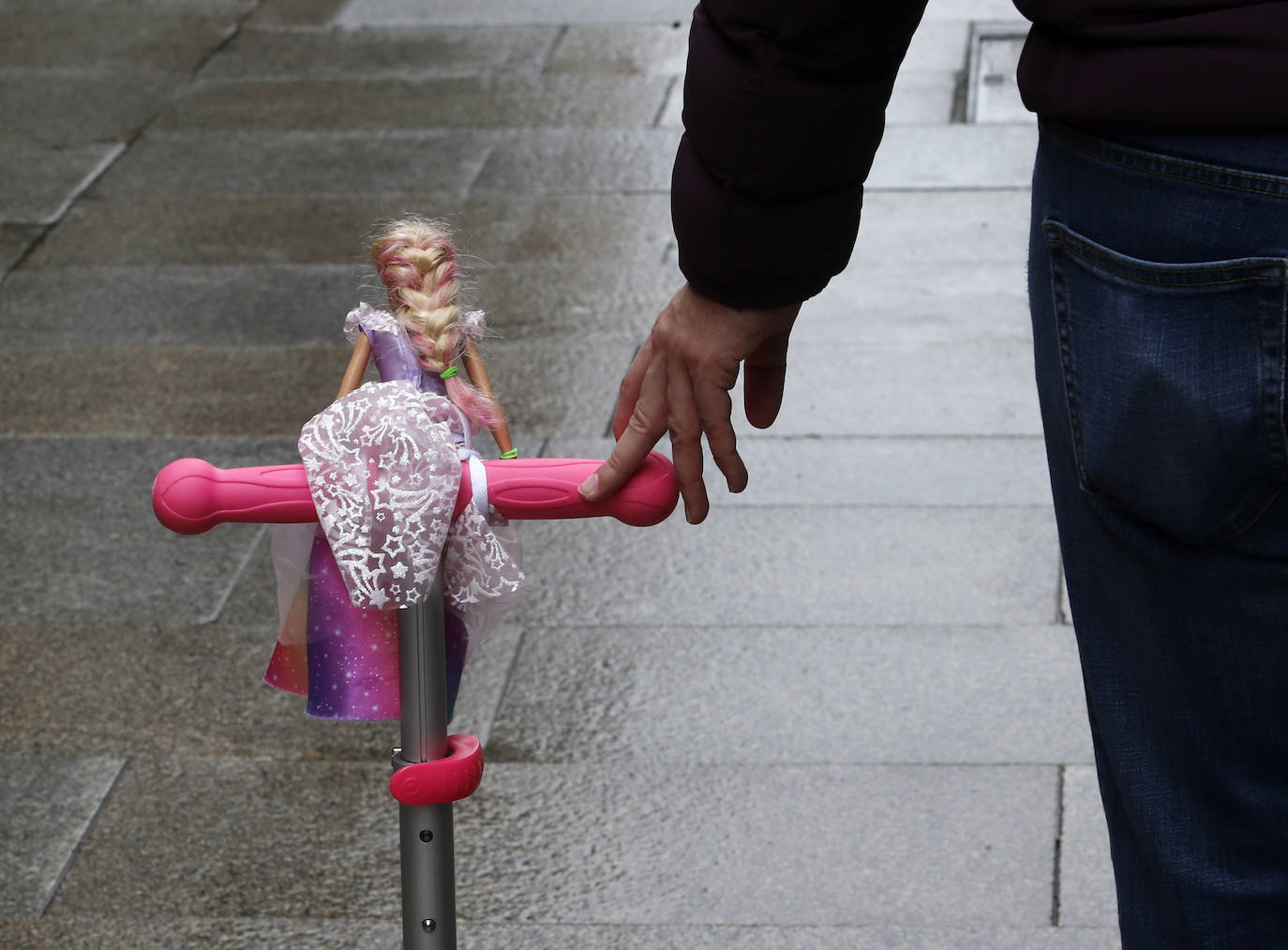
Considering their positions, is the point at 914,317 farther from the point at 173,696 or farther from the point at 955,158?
the point at 173,696

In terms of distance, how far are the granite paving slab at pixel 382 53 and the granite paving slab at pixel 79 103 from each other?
1.29 ft

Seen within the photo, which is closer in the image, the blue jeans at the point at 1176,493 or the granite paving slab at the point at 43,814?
the blue jeans at the point at 1176,493

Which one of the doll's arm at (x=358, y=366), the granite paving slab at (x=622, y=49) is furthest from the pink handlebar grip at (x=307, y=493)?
the granite paving slab at (x=622, y=49)

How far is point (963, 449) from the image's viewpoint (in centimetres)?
486

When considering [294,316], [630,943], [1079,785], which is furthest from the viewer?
[294,316]

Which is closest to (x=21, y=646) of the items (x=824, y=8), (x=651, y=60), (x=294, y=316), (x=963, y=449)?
(x=294, y=316)

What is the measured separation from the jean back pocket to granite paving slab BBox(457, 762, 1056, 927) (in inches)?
59.3

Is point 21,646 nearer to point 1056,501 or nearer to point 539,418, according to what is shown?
point 539,418

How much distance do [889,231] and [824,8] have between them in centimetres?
492

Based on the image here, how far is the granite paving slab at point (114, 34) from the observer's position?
29.1 feet

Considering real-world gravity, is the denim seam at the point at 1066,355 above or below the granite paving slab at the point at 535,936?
above

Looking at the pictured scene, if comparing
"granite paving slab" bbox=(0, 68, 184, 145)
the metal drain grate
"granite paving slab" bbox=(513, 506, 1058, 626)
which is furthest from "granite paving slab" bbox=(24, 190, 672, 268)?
"granite paving slab" bbox=(513, 506, 1058, 626)

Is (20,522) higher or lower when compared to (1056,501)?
lower
